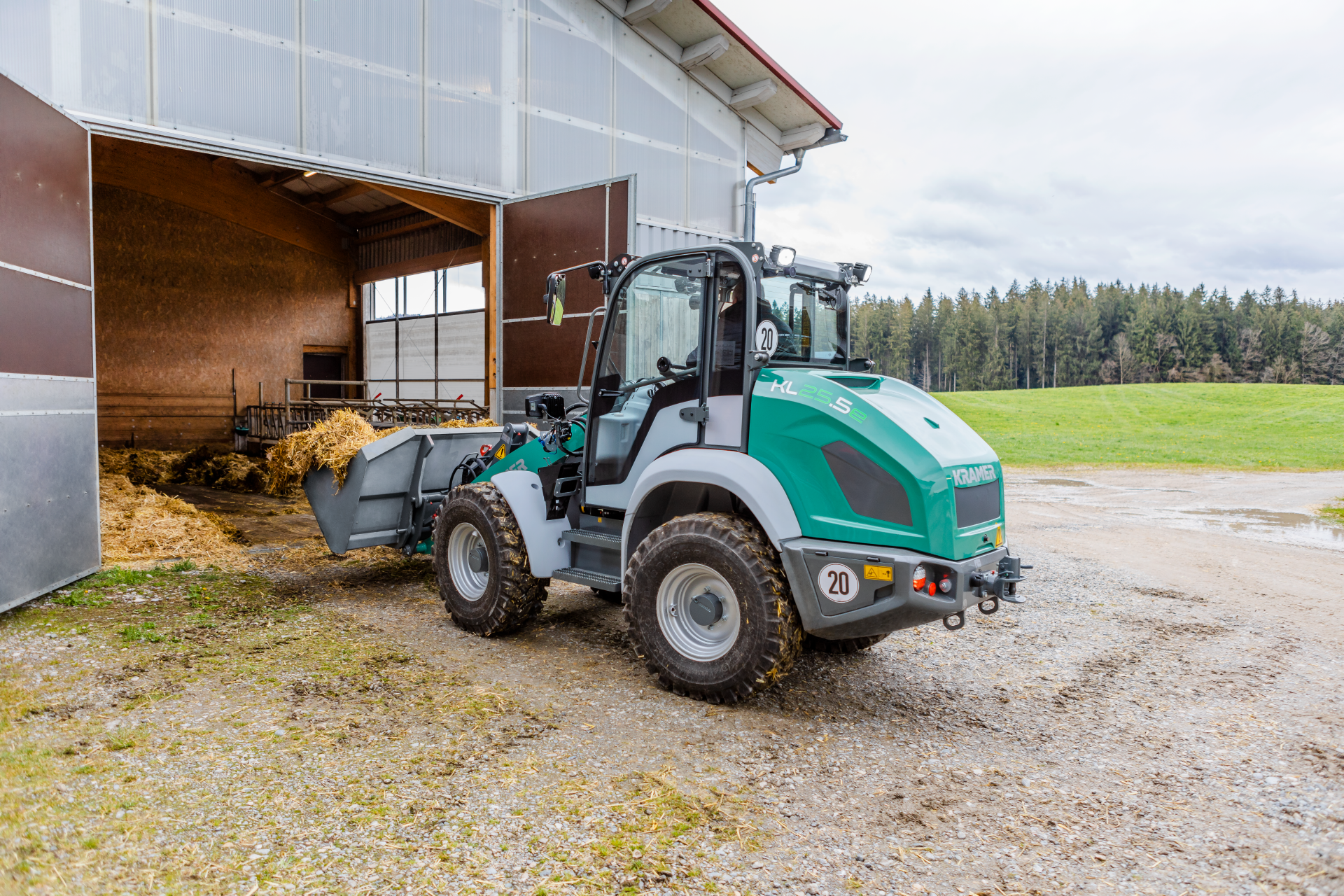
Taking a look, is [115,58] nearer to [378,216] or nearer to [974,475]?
[974,475]

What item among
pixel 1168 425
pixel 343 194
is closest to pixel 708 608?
pixel 343 194

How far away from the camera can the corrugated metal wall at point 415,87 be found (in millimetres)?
8297

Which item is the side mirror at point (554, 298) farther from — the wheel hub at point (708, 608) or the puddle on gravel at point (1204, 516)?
the puddle on gravel at point (1204, 516)

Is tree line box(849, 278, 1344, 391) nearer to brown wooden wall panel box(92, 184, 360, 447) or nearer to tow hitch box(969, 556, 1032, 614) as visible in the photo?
brown wooden wall panel box(92, 184, 360, 447)

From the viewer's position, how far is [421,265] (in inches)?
796

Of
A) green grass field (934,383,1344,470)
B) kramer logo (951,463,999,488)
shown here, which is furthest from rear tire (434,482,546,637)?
green grass field (934,383,1344,470)

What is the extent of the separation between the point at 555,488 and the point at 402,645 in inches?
56.8

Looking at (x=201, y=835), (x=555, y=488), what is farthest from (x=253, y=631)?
(x=201, y=835)

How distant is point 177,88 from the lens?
872cm

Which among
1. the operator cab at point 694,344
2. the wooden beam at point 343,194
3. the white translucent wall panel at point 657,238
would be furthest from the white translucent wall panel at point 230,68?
the wooden beam at point 343,194

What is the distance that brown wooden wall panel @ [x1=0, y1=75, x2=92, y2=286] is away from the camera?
601cm

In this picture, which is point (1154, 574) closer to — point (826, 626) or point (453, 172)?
point (826, 626)

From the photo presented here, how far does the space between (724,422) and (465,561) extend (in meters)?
2.49

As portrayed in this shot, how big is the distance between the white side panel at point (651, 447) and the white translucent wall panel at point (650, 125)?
8071 mm
